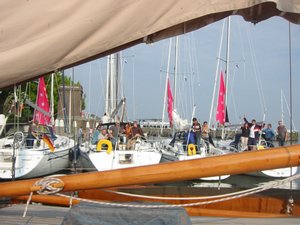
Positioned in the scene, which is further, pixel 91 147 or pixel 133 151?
pixel 91 147

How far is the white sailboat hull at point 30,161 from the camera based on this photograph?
15.5 m

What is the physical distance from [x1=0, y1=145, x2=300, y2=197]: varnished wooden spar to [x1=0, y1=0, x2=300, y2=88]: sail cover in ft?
2.43

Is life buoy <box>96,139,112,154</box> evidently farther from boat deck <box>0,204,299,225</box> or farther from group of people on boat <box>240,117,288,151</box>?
boat deck <box>0,204,299,225</box>

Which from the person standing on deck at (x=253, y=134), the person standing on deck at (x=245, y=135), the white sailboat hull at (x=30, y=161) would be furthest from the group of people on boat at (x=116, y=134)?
the person standing on deck at (x=253, y=134)

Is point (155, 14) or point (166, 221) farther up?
point (155, 14)

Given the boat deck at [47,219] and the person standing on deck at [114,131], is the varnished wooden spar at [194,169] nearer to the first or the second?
the boat deck at [47,219]

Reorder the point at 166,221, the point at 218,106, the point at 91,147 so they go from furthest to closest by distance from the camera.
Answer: the point at 218,106
the point at 91,147
the point at 166,221

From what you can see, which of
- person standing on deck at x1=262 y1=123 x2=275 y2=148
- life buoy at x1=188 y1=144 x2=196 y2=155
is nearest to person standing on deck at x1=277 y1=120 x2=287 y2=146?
person standing on deck at x1=262 y1=123 x2=275 y2=148

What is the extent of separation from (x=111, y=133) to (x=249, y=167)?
640 inches

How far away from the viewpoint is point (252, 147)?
17.1m

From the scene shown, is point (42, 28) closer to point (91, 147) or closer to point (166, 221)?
point (166, 221)

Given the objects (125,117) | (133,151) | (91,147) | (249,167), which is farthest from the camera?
(125,117)

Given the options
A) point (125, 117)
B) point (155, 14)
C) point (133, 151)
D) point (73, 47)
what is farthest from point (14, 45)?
point (125, 117)

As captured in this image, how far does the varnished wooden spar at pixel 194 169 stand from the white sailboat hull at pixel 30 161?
511 inches
